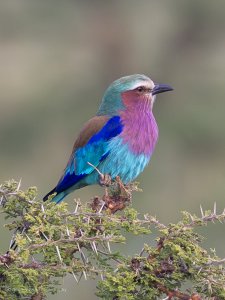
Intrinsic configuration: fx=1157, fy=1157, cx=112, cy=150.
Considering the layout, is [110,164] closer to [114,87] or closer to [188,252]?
[114,87]

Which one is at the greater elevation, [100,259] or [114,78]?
[100,259]

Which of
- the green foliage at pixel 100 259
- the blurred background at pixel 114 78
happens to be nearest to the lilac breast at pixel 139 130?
the green foliage at pixel 100 259

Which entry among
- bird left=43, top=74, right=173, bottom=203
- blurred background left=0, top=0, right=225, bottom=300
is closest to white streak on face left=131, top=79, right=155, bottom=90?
bird left=43, top=74, right=173, bottom=203

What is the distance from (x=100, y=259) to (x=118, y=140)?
2.09 meters

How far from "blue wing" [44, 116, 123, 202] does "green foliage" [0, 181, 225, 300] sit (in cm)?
189

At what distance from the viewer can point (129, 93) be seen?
6027mm

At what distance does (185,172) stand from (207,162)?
74 centimetres

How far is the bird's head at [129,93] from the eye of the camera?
600cm

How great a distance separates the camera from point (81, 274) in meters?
3.68

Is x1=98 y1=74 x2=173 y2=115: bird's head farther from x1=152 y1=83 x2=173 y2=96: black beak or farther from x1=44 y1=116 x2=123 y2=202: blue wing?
x1=44 y1=116 x2=123 y2=202: blue wing

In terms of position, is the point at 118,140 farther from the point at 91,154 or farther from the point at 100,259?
the point at 100,259

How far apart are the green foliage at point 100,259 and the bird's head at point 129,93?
221 cm

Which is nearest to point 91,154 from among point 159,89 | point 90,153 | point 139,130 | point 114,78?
point 90,153

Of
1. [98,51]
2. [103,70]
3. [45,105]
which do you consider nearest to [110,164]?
[45,105]
